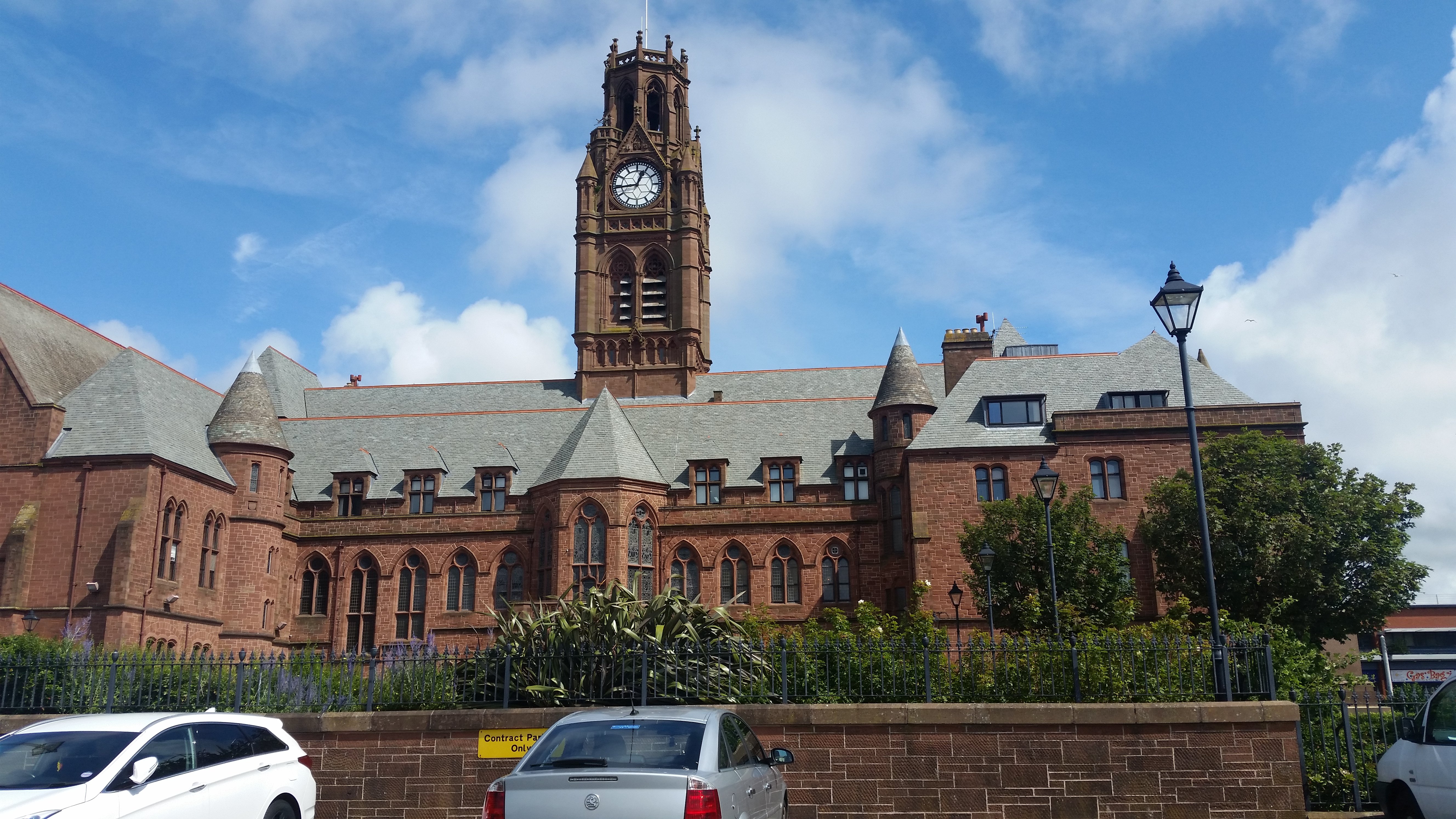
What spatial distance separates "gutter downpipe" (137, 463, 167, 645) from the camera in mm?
36031

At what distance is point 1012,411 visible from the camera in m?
41.0

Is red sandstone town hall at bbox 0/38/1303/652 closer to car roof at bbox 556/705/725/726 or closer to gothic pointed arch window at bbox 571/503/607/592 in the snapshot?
gothic pointed arch window at bbox 571/503/607/592

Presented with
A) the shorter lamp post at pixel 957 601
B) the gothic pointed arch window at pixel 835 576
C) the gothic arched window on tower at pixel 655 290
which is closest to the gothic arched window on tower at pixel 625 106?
the gothic arched window on tower at pixel 655 290

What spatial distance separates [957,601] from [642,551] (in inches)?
464

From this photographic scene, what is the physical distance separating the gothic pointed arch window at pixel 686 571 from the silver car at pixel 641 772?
3150 cm

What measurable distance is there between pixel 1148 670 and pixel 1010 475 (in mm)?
24288

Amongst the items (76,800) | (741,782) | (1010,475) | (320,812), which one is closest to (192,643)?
(320,812)

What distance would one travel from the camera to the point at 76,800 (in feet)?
32.6

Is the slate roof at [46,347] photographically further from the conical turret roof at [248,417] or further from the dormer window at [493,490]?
the dormer window at [493,490]

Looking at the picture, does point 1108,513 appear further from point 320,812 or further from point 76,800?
point 76,800

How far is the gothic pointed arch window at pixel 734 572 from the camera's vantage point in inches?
1690

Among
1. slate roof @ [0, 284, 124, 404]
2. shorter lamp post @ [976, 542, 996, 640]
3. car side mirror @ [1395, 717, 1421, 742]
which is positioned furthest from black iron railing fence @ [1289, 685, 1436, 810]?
slate roof @ [0, 284, 124, 404]

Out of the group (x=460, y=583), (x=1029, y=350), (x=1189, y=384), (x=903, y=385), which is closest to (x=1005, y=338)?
(x=1029, y=350)

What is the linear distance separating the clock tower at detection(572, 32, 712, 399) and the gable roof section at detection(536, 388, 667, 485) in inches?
434
